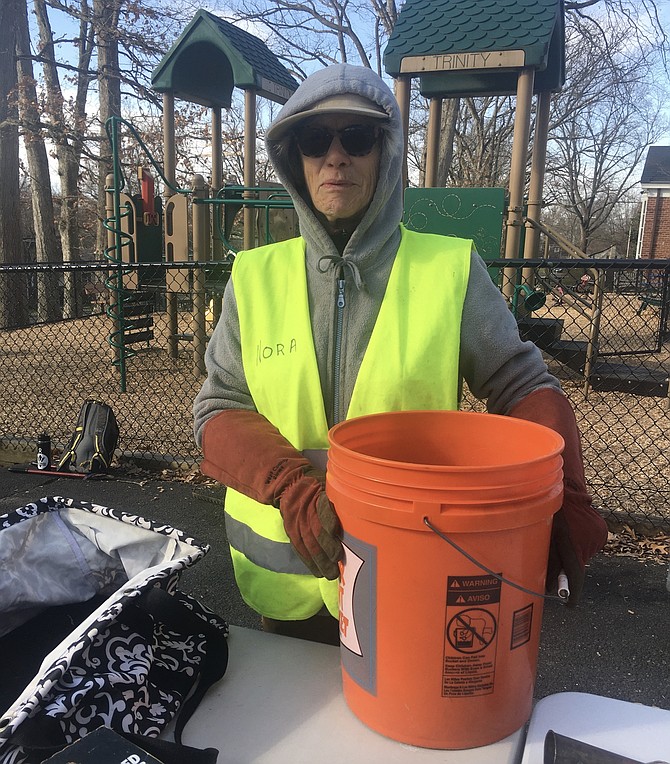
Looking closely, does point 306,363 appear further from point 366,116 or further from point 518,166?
point 518,166

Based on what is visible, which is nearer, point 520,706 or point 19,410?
point 520,706

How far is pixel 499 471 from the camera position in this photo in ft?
3.26

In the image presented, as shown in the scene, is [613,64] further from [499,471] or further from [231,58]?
[499,471]

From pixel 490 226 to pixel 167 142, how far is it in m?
4.67

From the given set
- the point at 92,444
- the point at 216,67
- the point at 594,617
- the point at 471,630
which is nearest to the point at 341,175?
the point at 471,630

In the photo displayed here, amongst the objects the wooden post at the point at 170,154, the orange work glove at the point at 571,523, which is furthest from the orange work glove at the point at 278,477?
the wooden post at the point at 170,154

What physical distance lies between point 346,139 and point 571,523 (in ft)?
3.49

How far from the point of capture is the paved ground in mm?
2646

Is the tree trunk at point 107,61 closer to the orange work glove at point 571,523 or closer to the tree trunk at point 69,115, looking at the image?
the tree trunk at point 69,115

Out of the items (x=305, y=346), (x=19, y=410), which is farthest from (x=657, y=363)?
(x=305, y=346)

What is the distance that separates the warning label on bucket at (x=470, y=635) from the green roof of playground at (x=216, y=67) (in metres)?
8.42

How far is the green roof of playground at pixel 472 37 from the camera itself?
677 cm

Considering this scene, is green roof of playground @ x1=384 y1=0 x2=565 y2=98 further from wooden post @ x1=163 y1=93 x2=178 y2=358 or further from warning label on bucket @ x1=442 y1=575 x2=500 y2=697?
warning label on bucket @ x1=442 y1=575 x2=500 y2=697

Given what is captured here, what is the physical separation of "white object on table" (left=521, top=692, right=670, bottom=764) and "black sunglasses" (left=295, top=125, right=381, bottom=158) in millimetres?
1327
